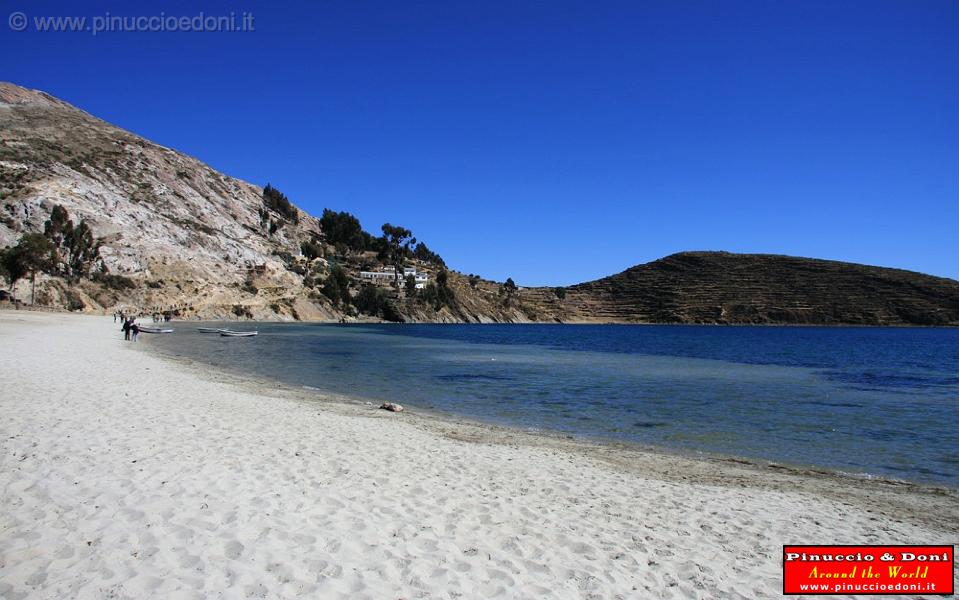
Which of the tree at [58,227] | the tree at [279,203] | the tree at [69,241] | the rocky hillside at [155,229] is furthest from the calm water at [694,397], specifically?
the tree at [279,203]

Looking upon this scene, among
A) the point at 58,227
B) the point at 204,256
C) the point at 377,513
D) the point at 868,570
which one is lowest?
the point at 868,570

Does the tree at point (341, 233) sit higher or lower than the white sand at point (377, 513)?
higher

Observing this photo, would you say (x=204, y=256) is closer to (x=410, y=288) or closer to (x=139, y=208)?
(x=139, y=208)

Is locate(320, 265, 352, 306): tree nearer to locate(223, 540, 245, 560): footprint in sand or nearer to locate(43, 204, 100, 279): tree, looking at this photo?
locate(43, 204, 100, 279): tree

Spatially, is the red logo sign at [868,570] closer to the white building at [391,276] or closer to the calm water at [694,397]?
the calm water at [694,397]

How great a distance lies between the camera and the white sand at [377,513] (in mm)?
6141

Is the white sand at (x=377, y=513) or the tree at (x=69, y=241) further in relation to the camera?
the tree at (x=69, y=241)

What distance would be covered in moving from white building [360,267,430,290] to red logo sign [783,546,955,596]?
16327 centimetres

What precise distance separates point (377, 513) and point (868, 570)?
6.90 metres

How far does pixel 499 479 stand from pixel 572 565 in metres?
4.12

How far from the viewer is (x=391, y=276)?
176m

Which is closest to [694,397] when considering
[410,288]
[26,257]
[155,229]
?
[26,257]

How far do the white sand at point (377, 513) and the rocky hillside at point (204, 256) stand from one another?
90239 millimetres

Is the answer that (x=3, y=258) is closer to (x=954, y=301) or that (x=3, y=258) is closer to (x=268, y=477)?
(x=268, y=477)
